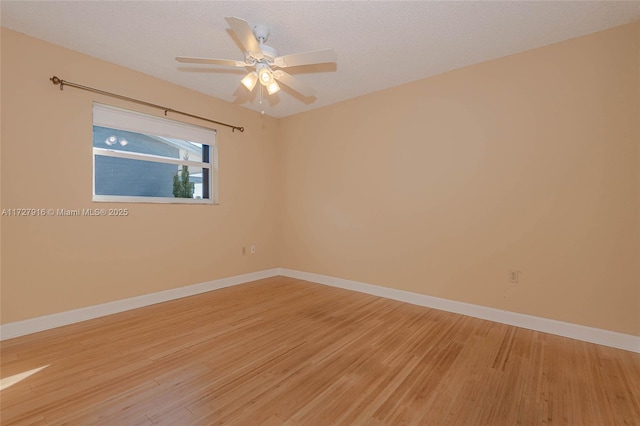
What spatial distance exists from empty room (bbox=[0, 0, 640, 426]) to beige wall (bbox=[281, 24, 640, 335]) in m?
0.02

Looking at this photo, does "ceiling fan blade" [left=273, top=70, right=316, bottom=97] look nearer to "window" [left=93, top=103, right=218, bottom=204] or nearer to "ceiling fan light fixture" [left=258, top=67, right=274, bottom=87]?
"ceiling fan light fixture" [left=258, top=67, right=274, bottom=87]

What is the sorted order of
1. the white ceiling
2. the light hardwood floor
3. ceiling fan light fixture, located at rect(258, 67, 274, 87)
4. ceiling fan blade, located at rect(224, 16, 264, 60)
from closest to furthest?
the light hardwood floor, ceiling fan blade, located at rect(224, 16, 264, 60), the white ceiling, ceiling fan light fixture, located at rect(258, 67, 274, 87)

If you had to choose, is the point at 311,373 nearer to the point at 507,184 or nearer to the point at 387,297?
the point at 387,297

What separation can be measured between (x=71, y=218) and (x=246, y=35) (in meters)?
2.46

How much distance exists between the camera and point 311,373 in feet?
6.28

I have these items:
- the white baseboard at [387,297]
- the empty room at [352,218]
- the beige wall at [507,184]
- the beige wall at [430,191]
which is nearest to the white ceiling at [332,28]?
the empty room at [352,218]

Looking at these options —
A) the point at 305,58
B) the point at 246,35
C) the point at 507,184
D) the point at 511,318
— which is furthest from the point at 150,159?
the point at 511,318

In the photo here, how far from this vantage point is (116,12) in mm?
2211

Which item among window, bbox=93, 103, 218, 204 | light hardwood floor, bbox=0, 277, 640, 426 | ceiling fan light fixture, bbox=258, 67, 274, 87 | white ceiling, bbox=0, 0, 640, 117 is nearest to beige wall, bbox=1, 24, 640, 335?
window, bbox=93, 103, 218, 204

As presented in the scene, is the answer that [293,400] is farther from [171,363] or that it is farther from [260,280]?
[260,280]

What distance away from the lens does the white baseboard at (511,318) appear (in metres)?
2.30

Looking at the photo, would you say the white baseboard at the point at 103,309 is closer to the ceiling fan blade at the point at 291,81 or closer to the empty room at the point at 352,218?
the empty room at the point at 352,218

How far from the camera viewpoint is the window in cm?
298

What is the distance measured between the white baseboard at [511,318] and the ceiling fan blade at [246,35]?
9.66 feet
